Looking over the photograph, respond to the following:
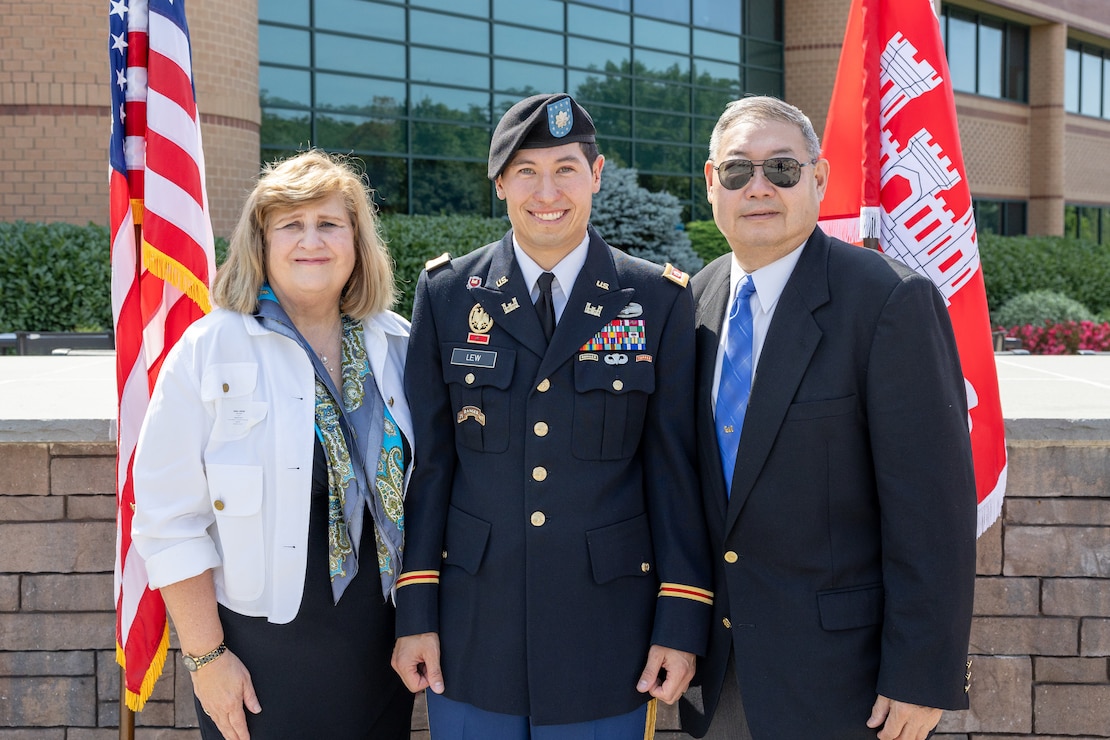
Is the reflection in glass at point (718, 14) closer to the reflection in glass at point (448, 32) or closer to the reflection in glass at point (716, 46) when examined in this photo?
the reflection in glass at point (716, 46)

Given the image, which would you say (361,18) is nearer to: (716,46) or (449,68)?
(449,68)

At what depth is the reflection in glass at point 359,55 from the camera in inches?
570

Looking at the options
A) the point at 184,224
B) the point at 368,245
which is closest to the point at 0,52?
the point at 184,224

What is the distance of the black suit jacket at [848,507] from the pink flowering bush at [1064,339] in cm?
955

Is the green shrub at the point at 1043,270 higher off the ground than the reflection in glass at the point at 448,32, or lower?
lower

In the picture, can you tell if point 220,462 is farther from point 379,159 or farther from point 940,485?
point 379,159

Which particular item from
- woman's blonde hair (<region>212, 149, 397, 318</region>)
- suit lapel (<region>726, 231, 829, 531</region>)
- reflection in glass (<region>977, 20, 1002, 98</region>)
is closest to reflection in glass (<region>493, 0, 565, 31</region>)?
reflection in glass (<region>977, 20, 1002, 98</region>)

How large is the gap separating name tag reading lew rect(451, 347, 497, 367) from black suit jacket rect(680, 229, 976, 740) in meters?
0.56

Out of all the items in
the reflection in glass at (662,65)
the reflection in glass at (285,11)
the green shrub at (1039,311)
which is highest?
the reflection in glass at (662,65)

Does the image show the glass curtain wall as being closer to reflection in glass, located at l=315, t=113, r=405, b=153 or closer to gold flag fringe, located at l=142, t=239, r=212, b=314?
reflection in glass, located at l=315, t=113, r=405, b=153

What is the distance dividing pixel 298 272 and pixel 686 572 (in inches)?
50.0

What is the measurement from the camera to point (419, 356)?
250cm

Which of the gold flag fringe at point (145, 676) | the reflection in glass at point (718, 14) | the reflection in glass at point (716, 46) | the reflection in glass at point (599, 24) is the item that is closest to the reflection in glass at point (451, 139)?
the reflection in glass at point (599, 24)

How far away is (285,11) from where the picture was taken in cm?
1410
